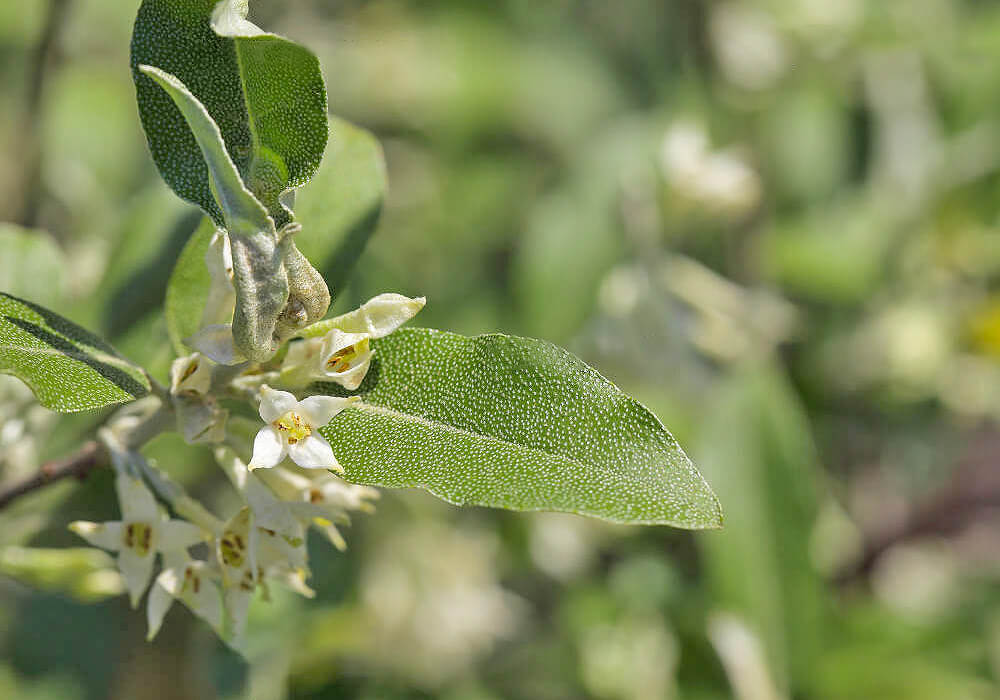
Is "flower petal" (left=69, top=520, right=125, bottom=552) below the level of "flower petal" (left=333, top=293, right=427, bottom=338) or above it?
below

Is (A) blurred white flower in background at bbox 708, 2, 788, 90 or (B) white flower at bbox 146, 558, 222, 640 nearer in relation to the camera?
(B) white flower at bbox 146, 558, 222, 640

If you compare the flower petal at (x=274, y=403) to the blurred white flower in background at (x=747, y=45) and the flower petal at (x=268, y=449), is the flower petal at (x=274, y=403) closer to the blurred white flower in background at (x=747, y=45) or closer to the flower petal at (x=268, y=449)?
the flower petal at (x=268, y=449)

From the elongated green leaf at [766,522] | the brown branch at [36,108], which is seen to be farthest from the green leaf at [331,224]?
the elongated green leaf at [766,522]

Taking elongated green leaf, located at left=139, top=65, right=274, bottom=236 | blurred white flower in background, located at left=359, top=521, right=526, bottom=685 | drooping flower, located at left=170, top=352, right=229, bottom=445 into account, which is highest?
elongated green leaf, located at left=139, top=65, right=274, bottom=236

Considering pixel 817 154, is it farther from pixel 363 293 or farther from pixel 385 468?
pixel 385 468

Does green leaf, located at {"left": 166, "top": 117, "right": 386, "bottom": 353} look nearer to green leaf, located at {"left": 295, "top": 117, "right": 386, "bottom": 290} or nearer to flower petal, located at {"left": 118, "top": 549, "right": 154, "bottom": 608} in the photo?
green leaf, located at {"left": 295, "top": 117, "right": 386, "bottom": 290}

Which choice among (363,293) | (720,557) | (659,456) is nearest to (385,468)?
(659,456)

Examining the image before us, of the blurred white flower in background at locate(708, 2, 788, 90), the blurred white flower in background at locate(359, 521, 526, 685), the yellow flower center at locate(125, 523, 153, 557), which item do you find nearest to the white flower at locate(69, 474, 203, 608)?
the yellow flower center at locate(125, 523, 153, 557)

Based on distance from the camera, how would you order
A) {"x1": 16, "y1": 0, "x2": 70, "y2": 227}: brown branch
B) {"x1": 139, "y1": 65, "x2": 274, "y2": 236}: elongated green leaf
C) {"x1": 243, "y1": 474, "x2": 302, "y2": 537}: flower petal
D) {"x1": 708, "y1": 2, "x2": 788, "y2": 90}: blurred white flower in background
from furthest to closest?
{"x1": 708, "y1": 2, "x2": 788, "y2": 90}: blurred white flower in background → {"x1": 16, "y1": 0, "x2": 70, "y2": 227}: brown branch → {"x1": 243, "y1": 474, "x2": 302, "y2": 537}: flower petal → {"x1": 139, "y1": 65, "x2": 274, "y2": 236}: elongated green leaf
